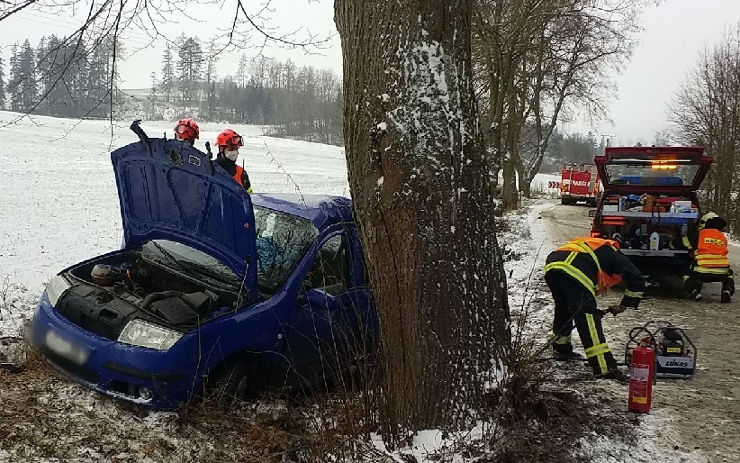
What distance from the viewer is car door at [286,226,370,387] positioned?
4809mm

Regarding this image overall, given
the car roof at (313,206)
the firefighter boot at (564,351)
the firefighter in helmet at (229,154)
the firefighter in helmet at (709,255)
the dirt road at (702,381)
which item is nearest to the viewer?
the dirt road at (702,381)

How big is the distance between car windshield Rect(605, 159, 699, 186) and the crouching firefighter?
4.27m

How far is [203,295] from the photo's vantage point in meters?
4.62

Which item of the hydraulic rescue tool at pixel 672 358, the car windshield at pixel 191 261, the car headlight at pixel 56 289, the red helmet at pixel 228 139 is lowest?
the hydraulic rescue tool at pixel 672 358

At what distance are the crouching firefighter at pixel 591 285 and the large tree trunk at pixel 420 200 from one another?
6.24 feet

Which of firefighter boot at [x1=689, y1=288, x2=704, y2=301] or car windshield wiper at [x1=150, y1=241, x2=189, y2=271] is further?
firefighter boot at [x1=689, y1=288, x2=704, y2=301]

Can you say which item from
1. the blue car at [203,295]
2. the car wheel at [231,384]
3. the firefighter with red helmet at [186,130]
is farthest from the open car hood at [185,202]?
the firefighter with red helmet at [186,130]

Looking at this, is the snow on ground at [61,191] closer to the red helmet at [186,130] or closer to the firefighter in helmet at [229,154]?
the firefighter in helmet at [229,154]

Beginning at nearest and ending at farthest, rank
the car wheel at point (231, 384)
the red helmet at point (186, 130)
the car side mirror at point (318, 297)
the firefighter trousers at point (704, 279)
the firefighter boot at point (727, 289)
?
the car wheel at point (231, 384), the car side mirror at point (318, 297), the red helmet at point (186, 130), the firefighter trousers at point (704, 279), the firefighter boot at point (727, 289)

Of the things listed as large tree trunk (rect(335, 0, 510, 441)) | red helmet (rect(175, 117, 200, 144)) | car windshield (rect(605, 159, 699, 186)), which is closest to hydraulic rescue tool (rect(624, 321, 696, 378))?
large tree trunk (rect(335, 0, 510, 441))

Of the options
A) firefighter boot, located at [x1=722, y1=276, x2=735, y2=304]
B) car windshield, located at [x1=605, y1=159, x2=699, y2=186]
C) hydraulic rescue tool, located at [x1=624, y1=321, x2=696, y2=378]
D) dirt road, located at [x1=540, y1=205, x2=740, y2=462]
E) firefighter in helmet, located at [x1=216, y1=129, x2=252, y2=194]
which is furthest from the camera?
car windshield, located at [x1=605, y1=159, x2=699, y2=186]

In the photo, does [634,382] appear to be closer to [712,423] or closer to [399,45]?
[712,423]

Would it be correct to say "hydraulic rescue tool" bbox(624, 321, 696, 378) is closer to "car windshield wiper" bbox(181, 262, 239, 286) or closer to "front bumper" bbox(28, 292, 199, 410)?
"car windshield wiper" bbox(181, 262, 239, 286)

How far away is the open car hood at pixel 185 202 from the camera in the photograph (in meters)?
4.63
